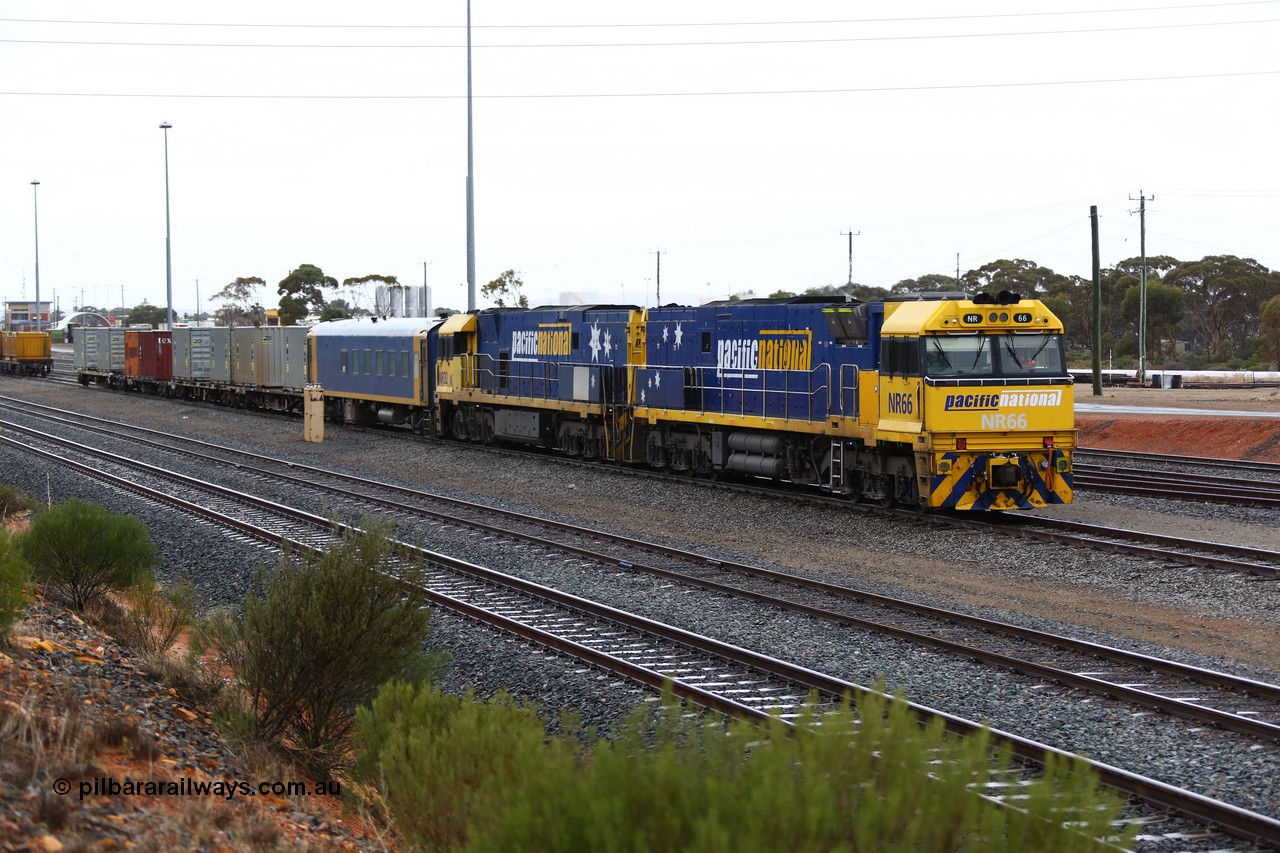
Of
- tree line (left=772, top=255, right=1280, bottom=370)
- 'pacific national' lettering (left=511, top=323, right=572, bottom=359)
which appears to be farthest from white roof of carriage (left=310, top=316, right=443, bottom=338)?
tree line (left=772, top=255, right=1280, bottom=370)

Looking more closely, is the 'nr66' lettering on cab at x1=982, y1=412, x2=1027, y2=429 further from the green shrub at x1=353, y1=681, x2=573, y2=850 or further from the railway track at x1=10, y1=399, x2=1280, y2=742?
the green shrub at x1=353, y1=681, x2=573, y2=850

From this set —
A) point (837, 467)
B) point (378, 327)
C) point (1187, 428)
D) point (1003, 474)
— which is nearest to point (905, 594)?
point (1003, 474)

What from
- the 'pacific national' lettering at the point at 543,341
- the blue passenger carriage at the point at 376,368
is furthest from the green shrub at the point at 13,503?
the blue passenger carriage at the point at 376,368

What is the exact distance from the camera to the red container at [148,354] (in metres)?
54.6

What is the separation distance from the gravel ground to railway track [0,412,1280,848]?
318mm

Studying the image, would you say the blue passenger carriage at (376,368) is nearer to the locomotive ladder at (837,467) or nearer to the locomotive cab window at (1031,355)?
the locomotive ladder at (837,467)

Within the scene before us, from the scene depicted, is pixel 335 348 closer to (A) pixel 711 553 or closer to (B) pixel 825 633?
(A) pixel 711 553

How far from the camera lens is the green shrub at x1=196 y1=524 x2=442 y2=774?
867cm

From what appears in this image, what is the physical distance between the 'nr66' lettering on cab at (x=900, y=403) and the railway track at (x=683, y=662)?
6878 millimetres

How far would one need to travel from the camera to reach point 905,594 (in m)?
13.5

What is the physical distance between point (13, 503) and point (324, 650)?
1366 cm

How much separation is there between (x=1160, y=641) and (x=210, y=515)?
45.6ft

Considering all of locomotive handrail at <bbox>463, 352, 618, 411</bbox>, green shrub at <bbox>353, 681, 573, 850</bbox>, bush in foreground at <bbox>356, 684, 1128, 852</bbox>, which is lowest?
green shrub at <bbox>353, 681, 573, 850</bbox>

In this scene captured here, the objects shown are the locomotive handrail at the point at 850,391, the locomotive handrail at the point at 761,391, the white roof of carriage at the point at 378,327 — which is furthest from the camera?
the white roof of carriage at the point at 378,327
